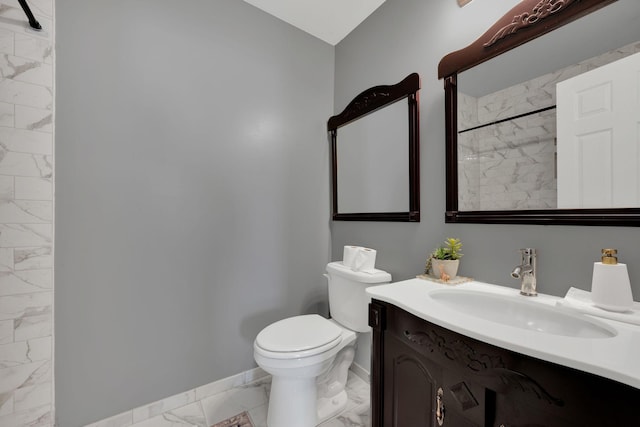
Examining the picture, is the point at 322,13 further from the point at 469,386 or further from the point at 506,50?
the point at 469,386

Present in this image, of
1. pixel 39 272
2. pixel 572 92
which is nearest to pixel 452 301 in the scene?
pixel 572 92

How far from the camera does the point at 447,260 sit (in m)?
1.14

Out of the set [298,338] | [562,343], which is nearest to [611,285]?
[562,343]

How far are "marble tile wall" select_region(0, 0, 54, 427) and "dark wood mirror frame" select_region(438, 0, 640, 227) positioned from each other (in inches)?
70.8

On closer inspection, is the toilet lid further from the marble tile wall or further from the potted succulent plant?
the marble tile wall

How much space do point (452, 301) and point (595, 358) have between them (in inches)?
21.1

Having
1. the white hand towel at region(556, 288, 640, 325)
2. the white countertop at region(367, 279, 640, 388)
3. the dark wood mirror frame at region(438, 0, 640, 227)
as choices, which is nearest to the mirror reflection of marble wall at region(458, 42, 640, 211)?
the dark wood mirror frame at region(438, 0, 640, 227)

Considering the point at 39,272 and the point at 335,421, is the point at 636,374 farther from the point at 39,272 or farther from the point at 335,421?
the point at 39,272

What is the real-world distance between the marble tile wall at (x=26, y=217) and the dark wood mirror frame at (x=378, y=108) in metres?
1.53

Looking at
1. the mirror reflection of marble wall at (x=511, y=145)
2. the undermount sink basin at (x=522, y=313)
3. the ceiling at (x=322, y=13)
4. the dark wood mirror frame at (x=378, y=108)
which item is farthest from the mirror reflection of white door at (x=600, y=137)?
the ceiling at (x=322, y=13)

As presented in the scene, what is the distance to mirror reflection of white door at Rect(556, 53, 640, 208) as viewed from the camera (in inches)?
30.0

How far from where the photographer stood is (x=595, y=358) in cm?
50

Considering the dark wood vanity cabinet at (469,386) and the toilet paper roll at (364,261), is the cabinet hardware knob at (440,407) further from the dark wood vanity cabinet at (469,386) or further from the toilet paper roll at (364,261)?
the toilet paper roll at (364,261)

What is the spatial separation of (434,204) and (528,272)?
49 cm
